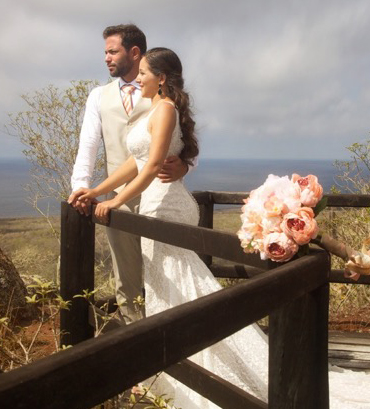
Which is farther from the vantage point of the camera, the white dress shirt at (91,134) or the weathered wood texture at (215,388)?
the white dress shirt at (91,134)

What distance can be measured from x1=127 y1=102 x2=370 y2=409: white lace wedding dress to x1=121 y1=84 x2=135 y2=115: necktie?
1.15 feet

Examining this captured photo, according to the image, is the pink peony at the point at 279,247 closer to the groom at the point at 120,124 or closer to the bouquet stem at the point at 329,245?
the bouquet stem at the point at 329,245

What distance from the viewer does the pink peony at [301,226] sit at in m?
1.64

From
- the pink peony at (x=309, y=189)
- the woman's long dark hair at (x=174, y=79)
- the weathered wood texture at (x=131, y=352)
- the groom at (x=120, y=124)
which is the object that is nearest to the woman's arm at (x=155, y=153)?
the woman's long dark hair at (x=174, y=79)

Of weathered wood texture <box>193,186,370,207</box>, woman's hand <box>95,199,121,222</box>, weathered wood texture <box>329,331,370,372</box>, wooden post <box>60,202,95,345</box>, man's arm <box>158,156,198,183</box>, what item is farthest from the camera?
weathered wood texture <box>193,186,370,207</box>

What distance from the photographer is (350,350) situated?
3.54m

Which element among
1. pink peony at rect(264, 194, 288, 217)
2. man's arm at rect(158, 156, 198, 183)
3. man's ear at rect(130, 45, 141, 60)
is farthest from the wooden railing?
man's ear at rect(130, 45, 141, 60)

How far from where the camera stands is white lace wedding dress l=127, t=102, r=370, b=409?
110 inches

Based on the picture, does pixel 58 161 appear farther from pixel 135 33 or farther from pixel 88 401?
pixel 88 401

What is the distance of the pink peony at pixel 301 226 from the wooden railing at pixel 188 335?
69mm

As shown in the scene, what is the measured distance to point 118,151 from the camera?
11.6ft

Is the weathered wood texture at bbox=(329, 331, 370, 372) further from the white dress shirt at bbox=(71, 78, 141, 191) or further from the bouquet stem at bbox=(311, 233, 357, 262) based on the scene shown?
the white dress shirt at bbox=(71, 78, 141, 191)

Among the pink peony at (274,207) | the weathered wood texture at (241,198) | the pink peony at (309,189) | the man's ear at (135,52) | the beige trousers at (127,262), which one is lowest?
the beige trousers at (127,262)

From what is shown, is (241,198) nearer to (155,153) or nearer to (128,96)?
(128,96)
